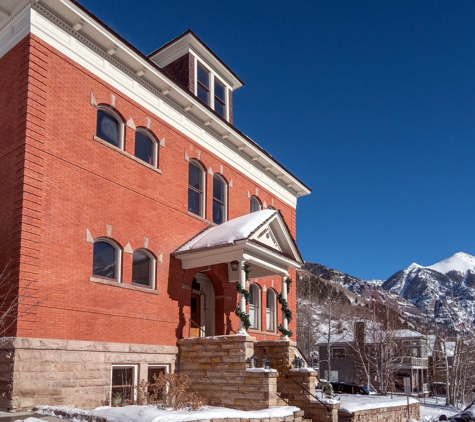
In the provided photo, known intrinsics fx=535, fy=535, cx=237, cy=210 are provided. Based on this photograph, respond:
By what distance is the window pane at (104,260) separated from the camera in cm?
1416

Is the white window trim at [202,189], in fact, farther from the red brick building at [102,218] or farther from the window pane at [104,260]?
the window pane at [104,260]

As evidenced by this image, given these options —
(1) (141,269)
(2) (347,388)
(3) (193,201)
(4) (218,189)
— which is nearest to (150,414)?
(1) (141,269)

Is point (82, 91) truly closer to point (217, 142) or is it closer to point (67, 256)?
point (67, 256)

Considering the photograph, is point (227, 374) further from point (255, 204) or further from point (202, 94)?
point (202, 94)

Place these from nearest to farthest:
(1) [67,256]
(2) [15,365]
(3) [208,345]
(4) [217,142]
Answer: (2) [15,365] → (1) [67,256] → (3) [208,345] → (4) [217,142]

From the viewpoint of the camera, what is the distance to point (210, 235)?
17.5m

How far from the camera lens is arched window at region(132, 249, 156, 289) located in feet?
50.7

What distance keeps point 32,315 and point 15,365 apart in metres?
1.14

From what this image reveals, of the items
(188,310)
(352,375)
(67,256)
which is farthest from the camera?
(352,375)

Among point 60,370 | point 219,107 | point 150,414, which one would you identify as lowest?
point 150,414

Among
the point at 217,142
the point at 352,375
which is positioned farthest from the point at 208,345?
the point at 352,375

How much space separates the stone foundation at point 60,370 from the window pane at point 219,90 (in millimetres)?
11209

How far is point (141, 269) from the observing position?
1570 centimetres

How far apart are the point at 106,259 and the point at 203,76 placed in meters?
9.70
